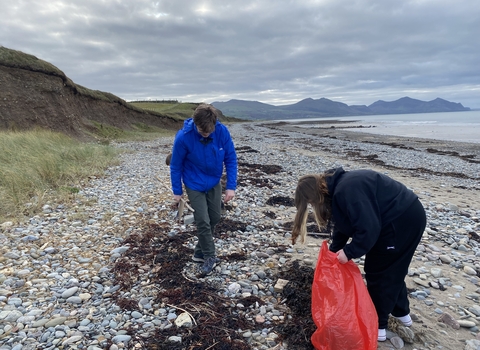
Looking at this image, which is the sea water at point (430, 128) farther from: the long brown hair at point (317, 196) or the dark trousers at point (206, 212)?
the long brown hair at point (317, 196)

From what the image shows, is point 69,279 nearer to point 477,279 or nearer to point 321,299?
point 321,299

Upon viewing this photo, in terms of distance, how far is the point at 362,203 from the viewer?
106 inches

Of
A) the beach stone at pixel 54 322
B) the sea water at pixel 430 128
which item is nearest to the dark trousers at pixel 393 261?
the beach stone at pixel 54 322

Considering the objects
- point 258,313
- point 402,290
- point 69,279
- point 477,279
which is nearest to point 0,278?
point 69,279

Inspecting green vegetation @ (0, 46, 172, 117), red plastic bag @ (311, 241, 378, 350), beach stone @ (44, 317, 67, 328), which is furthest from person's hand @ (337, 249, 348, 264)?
green vegetation @ (0, 46, 172, 117)

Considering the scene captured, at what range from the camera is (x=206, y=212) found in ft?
14.3

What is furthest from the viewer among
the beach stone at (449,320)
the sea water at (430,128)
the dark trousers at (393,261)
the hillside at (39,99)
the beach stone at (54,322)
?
the sea water at (430,128)

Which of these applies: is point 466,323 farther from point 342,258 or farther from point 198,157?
point 198,157

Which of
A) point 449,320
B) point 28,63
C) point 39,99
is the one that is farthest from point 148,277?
point 28,63

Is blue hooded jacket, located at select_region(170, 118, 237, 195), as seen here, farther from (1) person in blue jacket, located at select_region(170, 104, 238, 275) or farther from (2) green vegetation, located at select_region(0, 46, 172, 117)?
(2) green vegetation, located at select_region(0, 46, 172, 117)

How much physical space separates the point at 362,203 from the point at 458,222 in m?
5.72

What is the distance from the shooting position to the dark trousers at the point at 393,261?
114 inches

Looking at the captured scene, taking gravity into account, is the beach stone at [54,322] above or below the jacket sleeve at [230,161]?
below

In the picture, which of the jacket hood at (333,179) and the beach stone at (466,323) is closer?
the jacket hood at (333,179)
